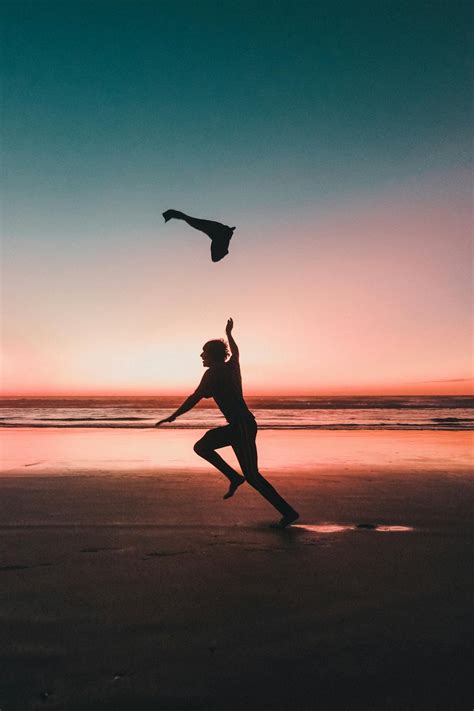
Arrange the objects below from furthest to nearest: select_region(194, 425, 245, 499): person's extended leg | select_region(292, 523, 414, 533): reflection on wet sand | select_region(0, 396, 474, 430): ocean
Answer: select_region(0, 396, 474, 430): ocean < select_region(194, 425, 245, 499): person's extended leg < select_region(292, 523, 414, 533): reflection on wet sand

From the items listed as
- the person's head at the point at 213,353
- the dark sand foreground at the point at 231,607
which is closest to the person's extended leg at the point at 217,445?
the dark sand foreground at the point at 231,607

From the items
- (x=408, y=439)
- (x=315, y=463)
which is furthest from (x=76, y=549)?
(x=408, y=439)

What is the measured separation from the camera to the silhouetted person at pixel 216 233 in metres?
6.19

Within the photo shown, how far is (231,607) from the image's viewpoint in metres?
3.69

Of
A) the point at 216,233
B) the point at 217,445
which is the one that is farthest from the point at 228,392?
the point at 216,233

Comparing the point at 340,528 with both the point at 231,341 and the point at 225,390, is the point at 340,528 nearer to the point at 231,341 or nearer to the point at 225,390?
the point at 225,390

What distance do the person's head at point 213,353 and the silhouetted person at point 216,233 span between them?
962 millimetres

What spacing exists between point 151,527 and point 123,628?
2.69 m

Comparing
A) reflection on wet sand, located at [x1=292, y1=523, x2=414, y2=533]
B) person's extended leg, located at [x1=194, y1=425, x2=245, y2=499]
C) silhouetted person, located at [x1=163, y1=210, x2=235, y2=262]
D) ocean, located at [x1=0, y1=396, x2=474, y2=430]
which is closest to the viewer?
reflection on wet sand, located at [x1=292, y1=523, x2=414, y2=533]

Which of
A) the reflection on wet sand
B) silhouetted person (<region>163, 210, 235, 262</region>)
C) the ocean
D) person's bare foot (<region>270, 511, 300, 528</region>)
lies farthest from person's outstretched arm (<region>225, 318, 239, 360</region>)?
the ocean

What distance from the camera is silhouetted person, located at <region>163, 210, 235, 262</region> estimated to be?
20.3 feet

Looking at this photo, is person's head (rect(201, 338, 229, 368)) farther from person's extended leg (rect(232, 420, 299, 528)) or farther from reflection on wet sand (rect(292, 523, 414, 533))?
reflection on wet sand (rect(292, 523, 414, 533))

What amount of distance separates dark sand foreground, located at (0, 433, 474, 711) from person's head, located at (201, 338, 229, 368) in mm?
1801

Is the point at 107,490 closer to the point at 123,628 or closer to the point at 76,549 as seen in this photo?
the point at 76,549
